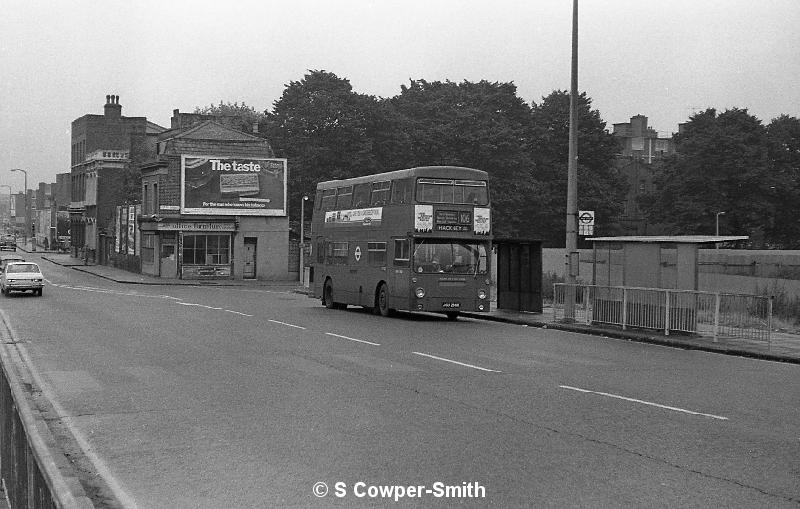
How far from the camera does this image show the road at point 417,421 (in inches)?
304

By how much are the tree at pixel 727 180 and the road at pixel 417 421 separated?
181ft

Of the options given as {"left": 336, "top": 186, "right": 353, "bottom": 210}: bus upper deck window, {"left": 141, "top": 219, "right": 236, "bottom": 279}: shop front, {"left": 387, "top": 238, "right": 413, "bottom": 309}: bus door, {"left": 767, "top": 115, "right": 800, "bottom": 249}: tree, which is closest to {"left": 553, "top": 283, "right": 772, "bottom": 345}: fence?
{"left": 387, "top": 238, "right": 413, "bottom": 309}: bus door

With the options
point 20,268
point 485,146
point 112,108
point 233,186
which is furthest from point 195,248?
point 112,108

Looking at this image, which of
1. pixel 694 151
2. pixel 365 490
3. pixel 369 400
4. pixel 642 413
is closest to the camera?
pixel 365 490

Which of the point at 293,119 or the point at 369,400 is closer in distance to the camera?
the point at 369,400

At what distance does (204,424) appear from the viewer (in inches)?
420

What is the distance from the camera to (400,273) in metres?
28.3

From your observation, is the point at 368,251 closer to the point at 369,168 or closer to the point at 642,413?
the point at 642,413

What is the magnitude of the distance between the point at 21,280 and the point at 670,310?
28929mm

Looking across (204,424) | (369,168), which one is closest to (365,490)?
(204,424)

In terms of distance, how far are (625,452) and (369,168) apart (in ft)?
224

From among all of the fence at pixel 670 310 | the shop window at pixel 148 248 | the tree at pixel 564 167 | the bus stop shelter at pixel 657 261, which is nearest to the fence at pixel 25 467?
the fence at pixel 670 310

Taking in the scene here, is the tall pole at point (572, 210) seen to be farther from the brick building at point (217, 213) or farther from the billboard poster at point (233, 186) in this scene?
the brick building at point (217, 213)

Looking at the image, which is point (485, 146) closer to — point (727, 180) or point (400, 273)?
point (727, 180)
